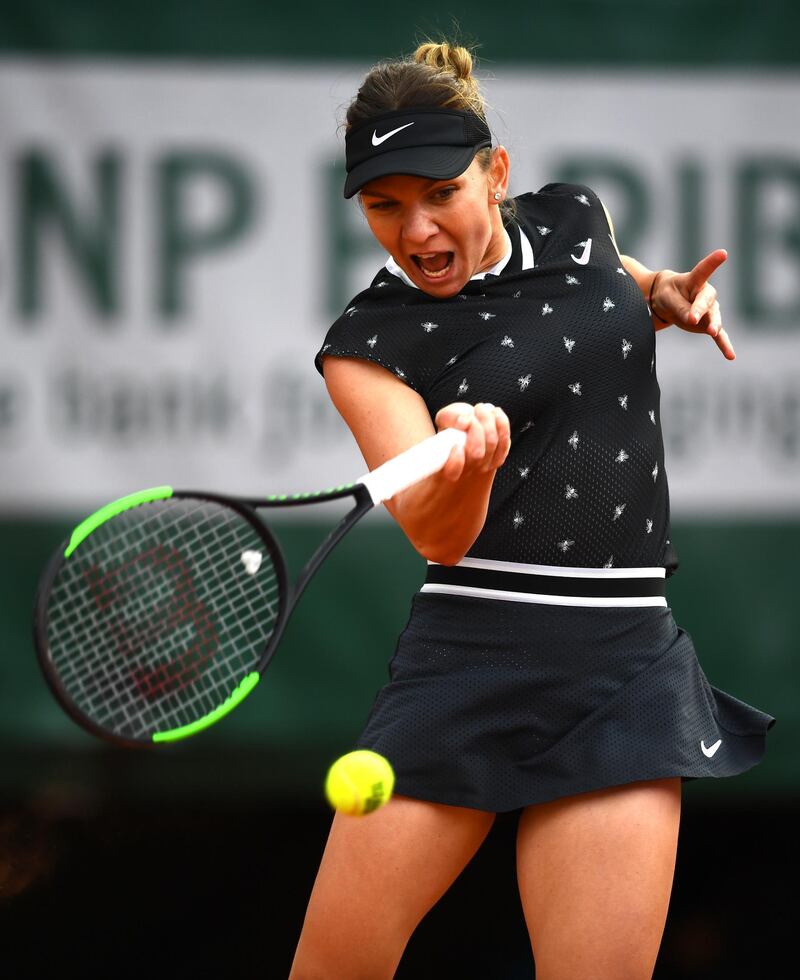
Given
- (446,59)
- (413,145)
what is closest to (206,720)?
(413,145)

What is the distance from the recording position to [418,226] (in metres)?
2.18

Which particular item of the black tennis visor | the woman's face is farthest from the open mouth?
the black tennis visor

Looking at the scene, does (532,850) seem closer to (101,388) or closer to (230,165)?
(101,388)

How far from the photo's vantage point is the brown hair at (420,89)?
2.26 m

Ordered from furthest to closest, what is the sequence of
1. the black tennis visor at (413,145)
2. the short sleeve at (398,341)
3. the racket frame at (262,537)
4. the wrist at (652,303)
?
the wrist at (652,303) → the short sleeve at (398,341) → the black tennis visor at (413,145) → the racket frame at (262,537)

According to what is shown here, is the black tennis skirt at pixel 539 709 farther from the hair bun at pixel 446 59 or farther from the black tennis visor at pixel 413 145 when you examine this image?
the hair bun at pixel 446 59

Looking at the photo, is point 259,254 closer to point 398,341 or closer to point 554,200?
point 554,200

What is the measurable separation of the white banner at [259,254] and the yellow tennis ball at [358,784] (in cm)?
161

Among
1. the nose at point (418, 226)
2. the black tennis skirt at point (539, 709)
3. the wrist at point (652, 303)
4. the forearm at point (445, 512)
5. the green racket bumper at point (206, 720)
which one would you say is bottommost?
the black tennis skirt at point (539, 709)

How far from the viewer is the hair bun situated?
7.70 feet

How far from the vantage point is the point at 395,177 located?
2.18 metres

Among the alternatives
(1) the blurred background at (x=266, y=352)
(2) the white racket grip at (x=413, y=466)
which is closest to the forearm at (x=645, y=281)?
(2) the white racket grip at (x=413, y=466)

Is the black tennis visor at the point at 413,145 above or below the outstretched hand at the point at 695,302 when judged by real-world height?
above

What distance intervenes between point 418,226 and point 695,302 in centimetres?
49
